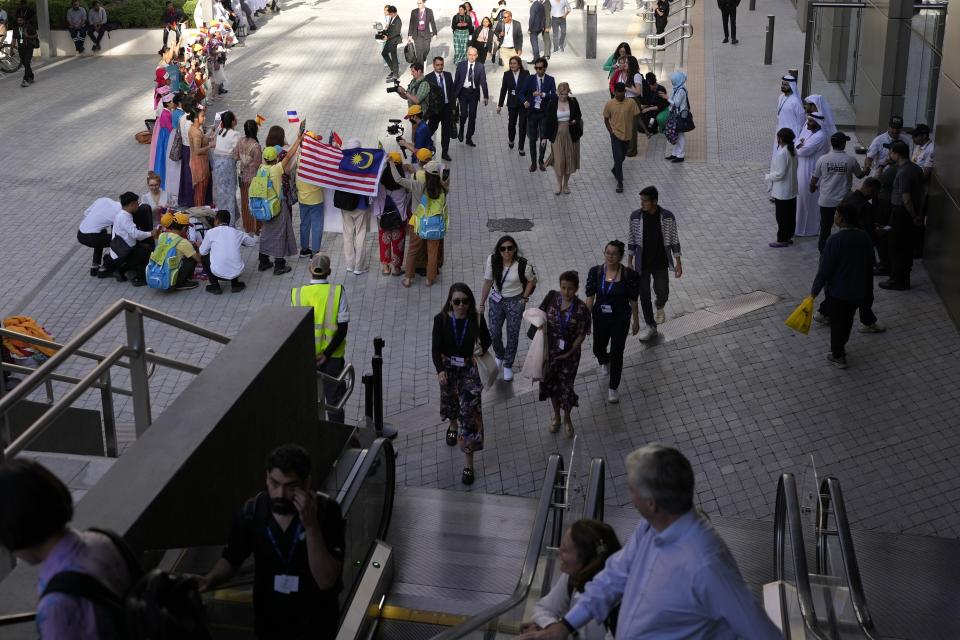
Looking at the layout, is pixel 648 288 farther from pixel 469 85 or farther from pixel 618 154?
pixel 469 85

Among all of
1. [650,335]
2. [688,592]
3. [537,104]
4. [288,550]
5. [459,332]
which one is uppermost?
[688,592]

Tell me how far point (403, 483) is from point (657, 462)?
633 cm

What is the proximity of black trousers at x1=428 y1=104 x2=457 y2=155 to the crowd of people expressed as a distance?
608 centimetres

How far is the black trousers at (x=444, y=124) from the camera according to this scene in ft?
63.7

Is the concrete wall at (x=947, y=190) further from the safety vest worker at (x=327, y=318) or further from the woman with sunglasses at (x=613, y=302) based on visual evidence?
the safety vest worker at (x=327, y=318)

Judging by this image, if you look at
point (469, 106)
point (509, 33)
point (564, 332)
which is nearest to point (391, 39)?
point (509, 33)

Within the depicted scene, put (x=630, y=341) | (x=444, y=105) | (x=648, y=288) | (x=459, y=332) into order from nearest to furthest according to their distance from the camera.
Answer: (x=459, y=332)
(x=648, y=288)
(x=630, y=341)
(x=444, y=105)

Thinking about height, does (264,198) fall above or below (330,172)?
below

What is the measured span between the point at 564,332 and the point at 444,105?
10181 mm

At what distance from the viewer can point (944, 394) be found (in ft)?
34.9

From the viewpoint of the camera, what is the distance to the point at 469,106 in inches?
797

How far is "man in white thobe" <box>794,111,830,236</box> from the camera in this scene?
49.1ft

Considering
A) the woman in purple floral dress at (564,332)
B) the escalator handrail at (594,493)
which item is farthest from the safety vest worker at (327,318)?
the escalator handrail at (594,493)

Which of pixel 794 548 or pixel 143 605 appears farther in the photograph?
pixel 794 548
